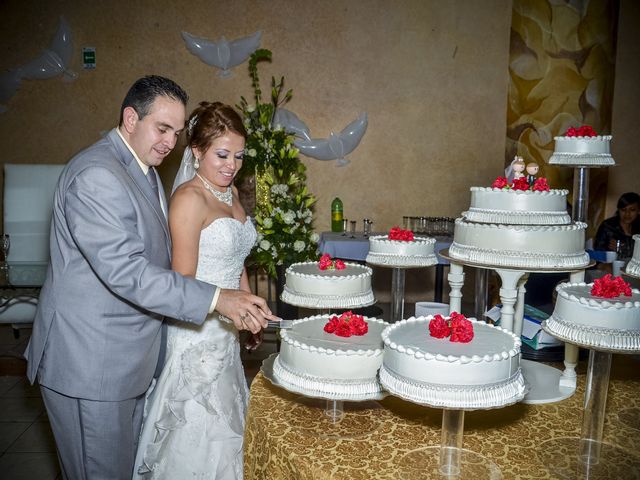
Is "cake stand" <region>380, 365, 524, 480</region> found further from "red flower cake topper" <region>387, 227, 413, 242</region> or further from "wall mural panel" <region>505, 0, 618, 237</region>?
"wall mural panel" <region>505, 0, 618, 237</region>

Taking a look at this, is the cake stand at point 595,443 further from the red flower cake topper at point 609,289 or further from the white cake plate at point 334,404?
the white cake plate at point 334,404

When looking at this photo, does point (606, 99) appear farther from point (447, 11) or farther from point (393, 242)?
point (393, 242)

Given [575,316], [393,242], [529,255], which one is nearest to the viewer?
[575,316]

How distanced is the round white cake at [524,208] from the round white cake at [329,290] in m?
0.68

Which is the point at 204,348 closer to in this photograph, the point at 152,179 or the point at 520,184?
the point at 152,179

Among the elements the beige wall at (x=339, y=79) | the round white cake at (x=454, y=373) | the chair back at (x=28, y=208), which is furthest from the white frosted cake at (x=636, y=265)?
the beige wall at (x=339, y=79)

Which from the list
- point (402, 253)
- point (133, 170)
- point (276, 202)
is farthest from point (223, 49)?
point (133, 170)

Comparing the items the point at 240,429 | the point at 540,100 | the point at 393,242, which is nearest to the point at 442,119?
the point at 540,100

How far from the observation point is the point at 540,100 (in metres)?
7.46

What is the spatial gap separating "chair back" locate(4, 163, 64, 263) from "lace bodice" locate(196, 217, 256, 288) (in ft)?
11.9

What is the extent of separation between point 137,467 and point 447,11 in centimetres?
703

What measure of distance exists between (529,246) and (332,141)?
18.2ft

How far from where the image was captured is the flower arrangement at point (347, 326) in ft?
6.56

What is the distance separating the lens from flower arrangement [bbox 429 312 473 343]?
1.61 metres
